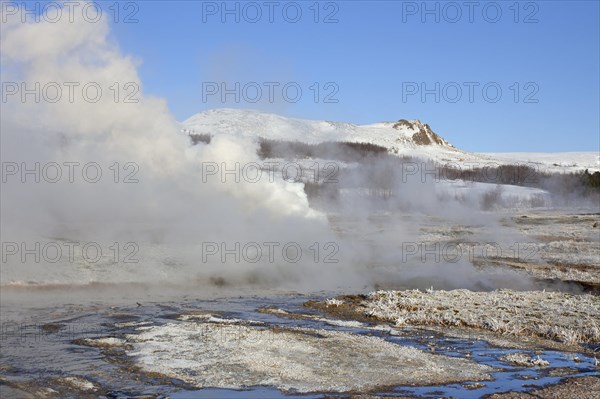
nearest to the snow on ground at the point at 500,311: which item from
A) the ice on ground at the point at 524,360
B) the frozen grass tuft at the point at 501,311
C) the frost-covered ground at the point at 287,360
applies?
the frozen grass tuft at the point at 501,311

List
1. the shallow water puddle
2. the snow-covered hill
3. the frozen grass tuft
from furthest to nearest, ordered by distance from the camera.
Result: the snow-covered hill, the frozen grass tuft, the shallow water puddle

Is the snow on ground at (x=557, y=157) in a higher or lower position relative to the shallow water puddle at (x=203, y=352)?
higher

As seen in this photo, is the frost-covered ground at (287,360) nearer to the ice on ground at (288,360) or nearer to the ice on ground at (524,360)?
the ice on ground at (288,360)

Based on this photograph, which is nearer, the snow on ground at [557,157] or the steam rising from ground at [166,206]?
the steam rising from ground at [166,206]

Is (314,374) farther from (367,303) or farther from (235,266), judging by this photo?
(235,266)

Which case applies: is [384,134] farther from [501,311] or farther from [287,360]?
[287,360]

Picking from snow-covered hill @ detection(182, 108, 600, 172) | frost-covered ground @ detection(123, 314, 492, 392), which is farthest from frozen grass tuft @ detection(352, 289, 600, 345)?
snow-covered hill @ detection(182, 108, 600, 172)

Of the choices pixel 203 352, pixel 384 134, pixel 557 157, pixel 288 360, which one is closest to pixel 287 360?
pixel 288 360

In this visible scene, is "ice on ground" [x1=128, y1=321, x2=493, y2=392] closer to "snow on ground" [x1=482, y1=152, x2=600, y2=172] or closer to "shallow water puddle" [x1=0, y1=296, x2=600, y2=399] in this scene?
"shallow water puddle" [x1=0, y1=296, x2=600, y2=399]
